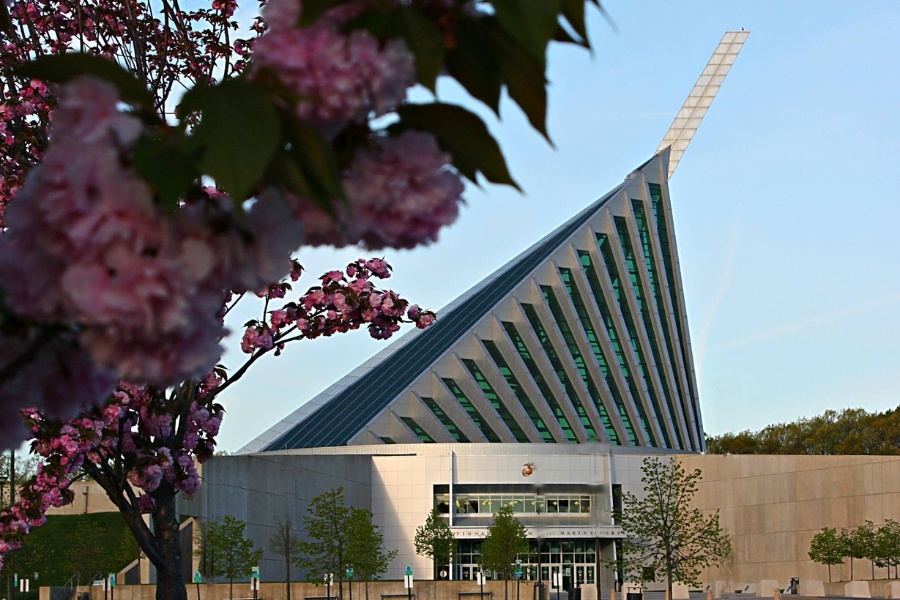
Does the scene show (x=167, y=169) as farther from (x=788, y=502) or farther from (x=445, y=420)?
(x=445, y=420)

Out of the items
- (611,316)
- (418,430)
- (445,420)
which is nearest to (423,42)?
(418,430)

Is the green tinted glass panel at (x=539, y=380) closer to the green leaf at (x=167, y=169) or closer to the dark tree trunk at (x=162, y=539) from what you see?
the dark tree trunk at (x=162, y=539)

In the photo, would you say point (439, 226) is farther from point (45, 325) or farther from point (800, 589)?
point (800, 589)

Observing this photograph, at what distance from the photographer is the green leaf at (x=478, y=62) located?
2.22 meters

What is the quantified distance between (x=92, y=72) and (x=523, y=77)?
0.80 meters

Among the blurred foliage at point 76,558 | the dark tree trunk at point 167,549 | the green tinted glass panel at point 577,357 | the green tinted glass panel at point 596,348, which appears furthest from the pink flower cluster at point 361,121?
the green tinted glass panel at point 596,348

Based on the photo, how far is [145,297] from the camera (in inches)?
77.5

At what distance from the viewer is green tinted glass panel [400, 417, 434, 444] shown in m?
63.7

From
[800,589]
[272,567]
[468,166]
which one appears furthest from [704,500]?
[468,166]

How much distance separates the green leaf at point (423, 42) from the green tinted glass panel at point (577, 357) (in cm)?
6430

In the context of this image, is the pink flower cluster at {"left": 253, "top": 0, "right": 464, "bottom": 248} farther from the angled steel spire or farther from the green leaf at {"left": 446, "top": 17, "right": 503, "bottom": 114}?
the angled steel spire

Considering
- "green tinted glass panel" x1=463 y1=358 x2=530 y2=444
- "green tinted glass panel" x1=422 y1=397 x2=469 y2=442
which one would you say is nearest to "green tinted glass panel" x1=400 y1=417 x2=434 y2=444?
"green tinted glass panel" x1=422 y1=397 x2=469 y2=442

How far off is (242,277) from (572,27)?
0.77 metres

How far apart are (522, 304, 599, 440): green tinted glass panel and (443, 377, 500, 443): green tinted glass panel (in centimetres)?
480
